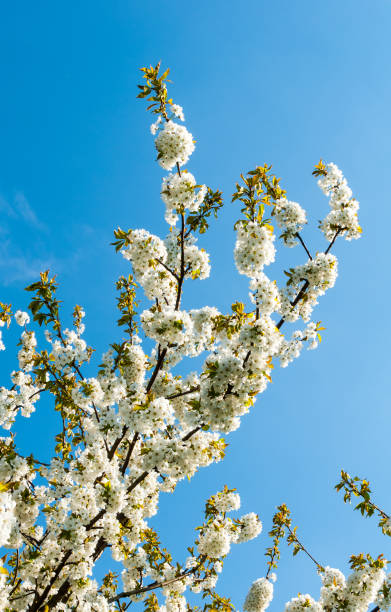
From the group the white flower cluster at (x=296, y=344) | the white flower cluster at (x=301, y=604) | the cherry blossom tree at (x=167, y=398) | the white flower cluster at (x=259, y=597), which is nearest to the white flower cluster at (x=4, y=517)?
the cherry blossom tree at (x=167, y=398)

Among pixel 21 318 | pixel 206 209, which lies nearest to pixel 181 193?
pixel 206 209

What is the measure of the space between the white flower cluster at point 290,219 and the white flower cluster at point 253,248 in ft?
4.55

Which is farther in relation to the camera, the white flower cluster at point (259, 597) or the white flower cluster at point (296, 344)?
the white flower cluster at point (259, 597)

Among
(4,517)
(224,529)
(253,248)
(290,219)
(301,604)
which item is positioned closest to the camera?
Answer: (4,517)

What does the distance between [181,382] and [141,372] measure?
759 millimetres

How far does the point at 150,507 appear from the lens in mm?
8758

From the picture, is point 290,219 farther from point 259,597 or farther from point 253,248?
point 259,597

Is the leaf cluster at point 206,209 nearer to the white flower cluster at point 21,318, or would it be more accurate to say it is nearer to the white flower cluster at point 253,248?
the white flower cluster at point 253,248

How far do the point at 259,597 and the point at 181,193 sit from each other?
9958 mm

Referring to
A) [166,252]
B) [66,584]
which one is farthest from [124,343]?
[66,584]

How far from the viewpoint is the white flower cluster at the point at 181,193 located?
6867 millimetres

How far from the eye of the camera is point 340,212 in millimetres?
7594

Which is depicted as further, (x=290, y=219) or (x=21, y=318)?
(x=21, y=318)

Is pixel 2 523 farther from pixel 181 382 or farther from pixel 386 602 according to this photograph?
pixel 386 602
